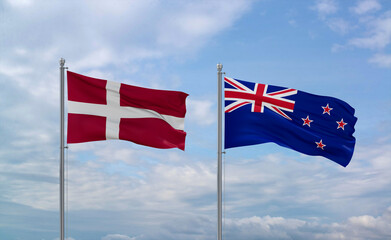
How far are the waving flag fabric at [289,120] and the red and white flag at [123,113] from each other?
80.0 inches

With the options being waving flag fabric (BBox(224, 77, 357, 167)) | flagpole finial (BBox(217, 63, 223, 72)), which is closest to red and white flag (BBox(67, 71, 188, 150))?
flagpole finial (BBox(217, 63, 223, 72))

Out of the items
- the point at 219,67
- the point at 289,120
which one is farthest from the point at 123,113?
the point at 289,120

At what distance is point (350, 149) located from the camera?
81.5 feet

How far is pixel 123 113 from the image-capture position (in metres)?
22.3

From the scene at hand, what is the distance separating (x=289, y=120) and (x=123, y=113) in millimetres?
6632

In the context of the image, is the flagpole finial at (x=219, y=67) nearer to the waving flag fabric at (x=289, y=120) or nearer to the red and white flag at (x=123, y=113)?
the waving flag fabric at (x=289, y=120)

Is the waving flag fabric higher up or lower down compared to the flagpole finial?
lower down

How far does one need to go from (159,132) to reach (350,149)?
8163 mm

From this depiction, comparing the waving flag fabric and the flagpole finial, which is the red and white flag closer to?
the flagpole finial

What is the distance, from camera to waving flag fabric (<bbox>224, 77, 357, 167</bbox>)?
22984 millimetres

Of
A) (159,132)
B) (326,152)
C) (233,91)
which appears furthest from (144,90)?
(326,152)

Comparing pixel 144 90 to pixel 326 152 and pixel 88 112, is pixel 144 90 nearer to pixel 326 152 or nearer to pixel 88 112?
pixel 88 112

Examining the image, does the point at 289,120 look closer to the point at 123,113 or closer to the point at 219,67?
the point at 219,67

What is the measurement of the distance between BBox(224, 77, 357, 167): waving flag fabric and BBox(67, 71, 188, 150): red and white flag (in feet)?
6.67
